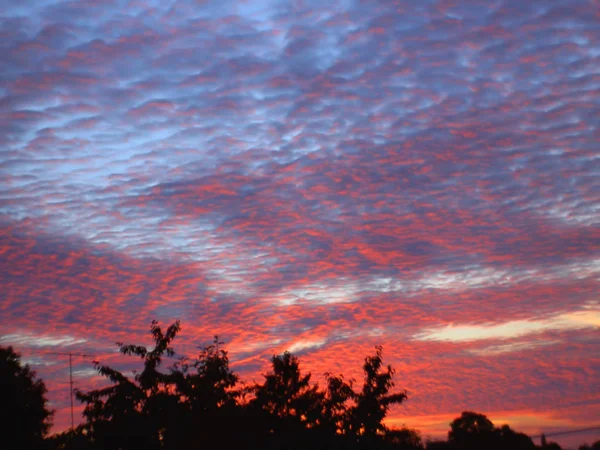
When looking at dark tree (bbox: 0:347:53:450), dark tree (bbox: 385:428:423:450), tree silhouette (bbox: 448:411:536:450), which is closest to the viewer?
tree silhouette (bbox: 448:411:536:450)

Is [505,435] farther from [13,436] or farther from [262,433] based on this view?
[13,436]

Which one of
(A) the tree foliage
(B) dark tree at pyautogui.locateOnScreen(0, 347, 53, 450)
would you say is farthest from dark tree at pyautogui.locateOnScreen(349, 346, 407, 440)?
(B) dark tree at pyautogui.locateOnScreen(0, 347, 53, 450)

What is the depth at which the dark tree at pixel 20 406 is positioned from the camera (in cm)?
4006

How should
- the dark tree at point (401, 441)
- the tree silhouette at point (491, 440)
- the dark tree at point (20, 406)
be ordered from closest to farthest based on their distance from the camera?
the tree silhouette at point (491, 440) < the dark tree at point (401, 441) < the dark tree at point (20, 406)

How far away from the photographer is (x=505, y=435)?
23531 mm

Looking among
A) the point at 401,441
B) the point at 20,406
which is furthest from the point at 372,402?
the point at 20,406

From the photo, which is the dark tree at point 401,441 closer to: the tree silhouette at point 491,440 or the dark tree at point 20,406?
the tree silhouette at point 491,440

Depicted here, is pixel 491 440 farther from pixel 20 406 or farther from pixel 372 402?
pixel 20 406

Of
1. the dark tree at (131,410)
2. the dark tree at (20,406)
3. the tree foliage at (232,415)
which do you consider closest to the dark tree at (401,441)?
the tree foliage at (232,415)

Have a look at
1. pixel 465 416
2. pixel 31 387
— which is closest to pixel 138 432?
pixel 31 387

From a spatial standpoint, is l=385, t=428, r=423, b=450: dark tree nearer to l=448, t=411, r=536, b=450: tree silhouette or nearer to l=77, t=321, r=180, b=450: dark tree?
l=448, t=411, r=536, b=450: tree silhouette

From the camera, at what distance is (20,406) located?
41.9 meters

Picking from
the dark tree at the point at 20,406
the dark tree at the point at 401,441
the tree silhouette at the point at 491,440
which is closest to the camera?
the tree silhouette at the point at 491,440

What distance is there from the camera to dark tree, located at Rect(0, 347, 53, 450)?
40.1 metres
